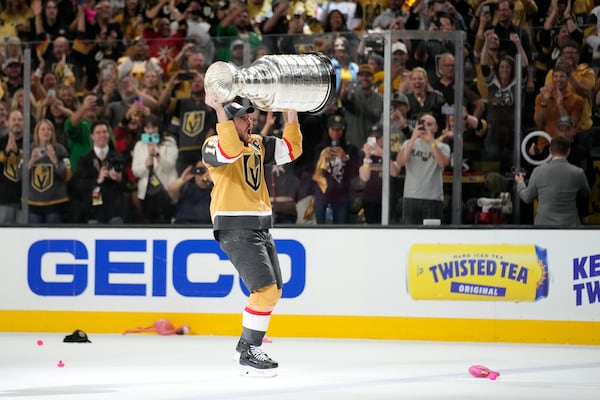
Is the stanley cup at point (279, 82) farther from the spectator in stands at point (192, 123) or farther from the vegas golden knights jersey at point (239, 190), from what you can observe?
the spectator in stands at point (192, 123)

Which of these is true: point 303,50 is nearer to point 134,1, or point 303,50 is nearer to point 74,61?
point 74,61

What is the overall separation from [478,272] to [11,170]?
434 centimetres

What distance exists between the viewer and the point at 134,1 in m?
12.4

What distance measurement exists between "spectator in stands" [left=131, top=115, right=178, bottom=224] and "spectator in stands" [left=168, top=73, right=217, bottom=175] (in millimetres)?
79

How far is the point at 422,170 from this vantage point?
963 cm

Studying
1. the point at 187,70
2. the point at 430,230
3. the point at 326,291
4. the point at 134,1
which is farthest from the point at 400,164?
the point at 134,1

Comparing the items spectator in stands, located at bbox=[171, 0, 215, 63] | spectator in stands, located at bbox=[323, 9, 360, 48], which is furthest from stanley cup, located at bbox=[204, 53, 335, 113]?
spectator in stands, located at bbox=[171, 0, 215, 63]

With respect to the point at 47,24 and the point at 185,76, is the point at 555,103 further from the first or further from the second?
the point at 47,24

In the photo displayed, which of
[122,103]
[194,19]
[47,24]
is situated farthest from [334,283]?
[47,24]

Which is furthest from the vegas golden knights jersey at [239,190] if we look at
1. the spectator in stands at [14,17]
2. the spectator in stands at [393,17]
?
the spectator in stands at [14,17]

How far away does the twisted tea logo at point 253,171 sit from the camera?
7215mm

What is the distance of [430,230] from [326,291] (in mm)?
1045

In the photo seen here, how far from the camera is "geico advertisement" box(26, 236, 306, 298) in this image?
9.80 metres

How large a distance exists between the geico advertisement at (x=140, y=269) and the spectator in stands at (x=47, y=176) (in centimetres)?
29
